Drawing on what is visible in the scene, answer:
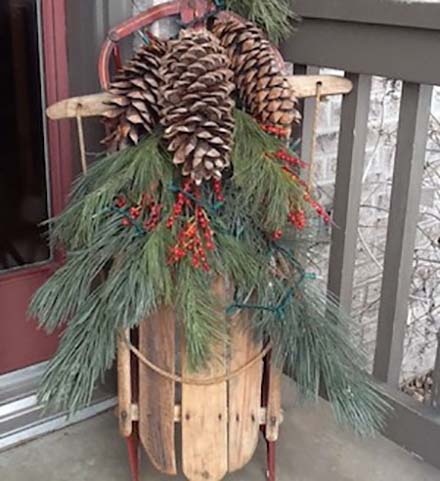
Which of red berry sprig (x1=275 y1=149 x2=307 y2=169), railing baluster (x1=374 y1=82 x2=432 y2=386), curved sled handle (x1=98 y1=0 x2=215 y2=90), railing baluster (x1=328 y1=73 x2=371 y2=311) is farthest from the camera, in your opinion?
railing baluster (x1=328 y1=73 x2=371 y2=311)

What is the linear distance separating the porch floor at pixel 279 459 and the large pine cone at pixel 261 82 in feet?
2.73

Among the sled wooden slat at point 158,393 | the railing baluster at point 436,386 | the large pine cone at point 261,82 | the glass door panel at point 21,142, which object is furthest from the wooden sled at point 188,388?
the railing baluster at point 436,386

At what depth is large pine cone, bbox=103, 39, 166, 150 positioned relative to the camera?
1.44 m

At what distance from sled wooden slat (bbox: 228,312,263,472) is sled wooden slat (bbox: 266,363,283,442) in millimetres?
26

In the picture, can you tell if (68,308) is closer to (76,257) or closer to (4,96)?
(76,257)

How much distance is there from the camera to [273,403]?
1.63 metres

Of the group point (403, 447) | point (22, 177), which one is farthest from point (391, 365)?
point (22, 177)

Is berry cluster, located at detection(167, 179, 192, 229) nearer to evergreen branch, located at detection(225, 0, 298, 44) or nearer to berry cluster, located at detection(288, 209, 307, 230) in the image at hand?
berry cluster, located at detection(288, 209, 307, 230)

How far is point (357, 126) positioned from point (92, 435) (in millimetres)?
1056

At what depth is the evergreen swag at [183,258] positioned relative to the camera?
4.63 feet

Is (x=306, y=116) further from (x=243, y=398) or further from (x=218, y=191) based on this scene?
(x=243, y=398)

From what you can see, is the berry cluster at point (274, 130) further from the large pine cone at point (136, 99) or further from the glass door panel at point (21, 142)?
the glass door panel at point (21, 142)

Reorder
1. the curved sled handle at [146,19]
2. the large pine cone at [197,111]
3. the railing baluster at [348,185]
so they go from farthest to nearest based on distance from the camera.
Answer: the railing baluster at [348,185] → the curved sled handle at [146,19] → the large pine cone at [197,111]

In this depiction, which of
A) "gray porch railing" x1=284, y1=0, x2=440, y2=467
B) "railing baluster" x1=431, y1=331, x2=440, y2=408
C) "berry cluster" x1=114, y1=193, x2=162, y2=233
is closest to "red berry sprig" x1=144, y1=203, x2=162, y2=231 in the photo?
"berry cluster" x1=114, y1=193, x2=162, y2=233
